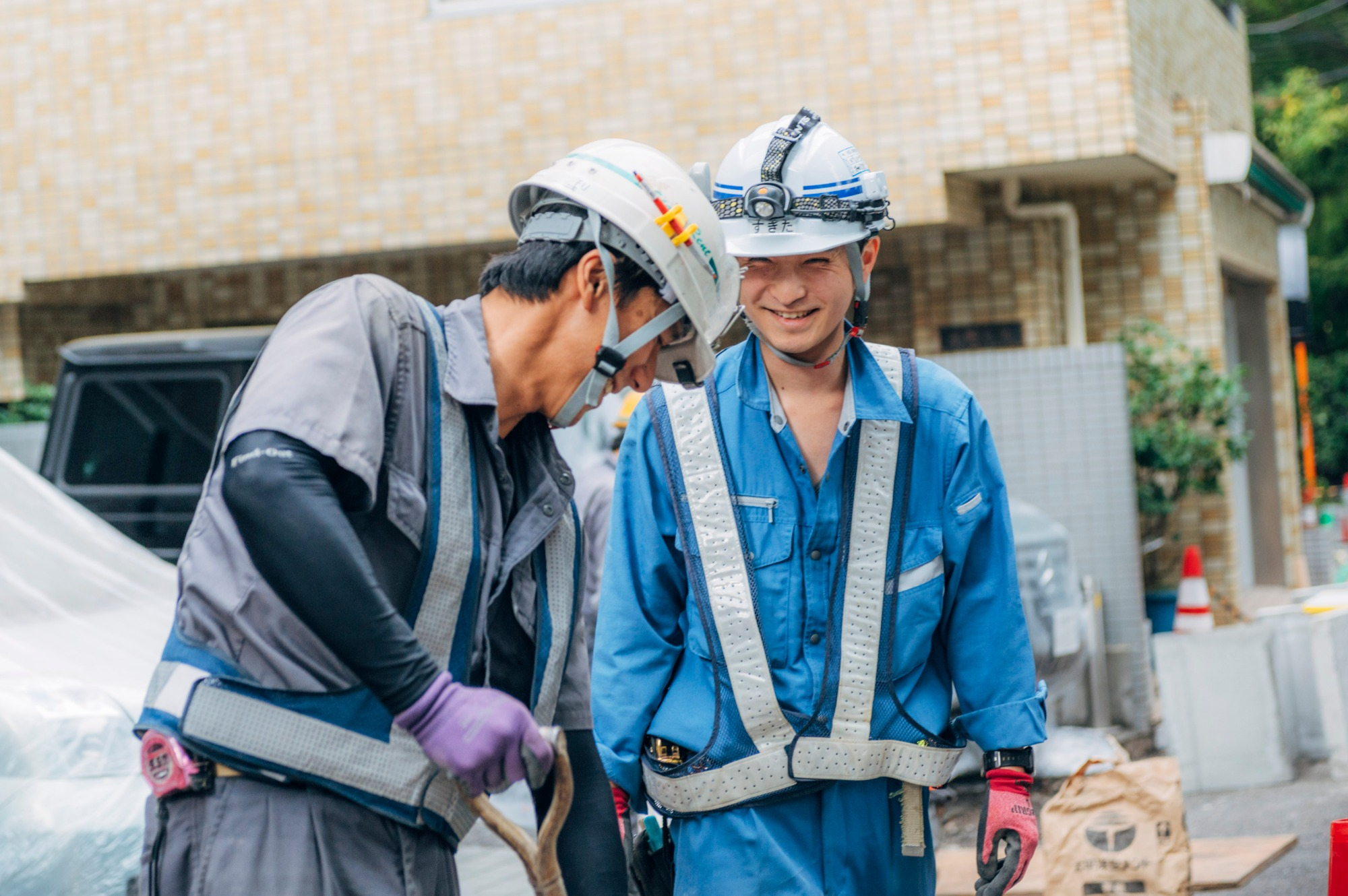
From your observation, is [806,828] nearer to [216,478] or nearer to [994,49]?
[216,478]

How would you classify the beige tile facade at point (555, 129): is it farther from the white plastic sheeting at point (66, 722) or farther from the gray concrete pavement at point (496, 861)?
the white plastic sheeting at point (66, 722)

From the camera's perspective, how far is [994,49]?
9.56m

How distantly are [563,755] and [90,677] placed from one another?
2285mm

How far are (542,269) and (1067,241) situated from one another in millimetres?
8795

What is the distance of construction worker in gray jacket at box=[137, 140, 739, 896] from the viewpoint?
1.88 meters

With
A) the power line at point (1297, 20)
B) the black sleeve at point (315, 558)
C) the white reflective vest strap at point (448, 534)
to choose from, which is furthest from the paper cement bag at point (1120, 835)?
the power line at point (1297, 20)

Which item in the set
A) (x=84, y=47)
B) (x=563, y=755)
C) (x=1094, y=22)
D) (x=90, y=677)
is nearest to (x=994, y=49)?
(x=1094, y=22)

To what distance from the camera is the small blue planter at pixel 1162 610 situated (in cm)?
993

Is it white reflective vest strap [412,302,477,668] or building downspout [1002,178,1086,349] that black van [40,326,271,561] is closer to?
white reflective vest strap [412,302,477,668]

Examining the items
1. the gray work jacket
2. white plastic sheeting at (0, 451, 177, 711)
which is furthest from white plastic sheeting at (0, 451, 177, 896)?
the gray work jacket

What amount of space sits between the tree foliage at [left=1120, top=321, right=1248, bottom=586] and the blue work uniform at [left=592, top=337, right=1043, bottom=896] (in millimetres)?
7250

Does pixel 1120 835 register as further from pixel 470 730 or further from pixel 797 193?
pixel 470 730

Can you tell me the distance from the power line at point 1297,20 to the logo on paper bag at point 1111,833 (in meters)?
22.2

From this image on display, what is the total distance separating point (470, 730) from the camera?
6.27ft
